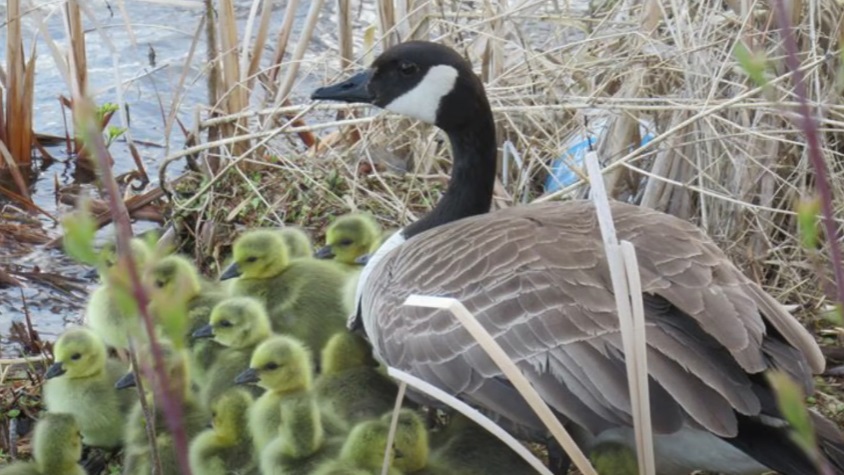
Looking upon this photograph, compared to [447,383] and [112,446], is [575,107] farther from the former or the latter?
[112,446]

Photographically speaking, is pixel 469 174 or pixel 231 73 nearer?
pixel 469 174

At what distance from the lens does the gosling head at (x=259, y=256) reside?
3.74 m

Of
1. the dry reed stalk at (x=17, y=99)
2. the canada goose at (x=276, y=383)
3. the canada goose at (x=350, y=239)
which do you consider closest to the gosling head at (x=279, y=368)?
the canada goose at (x=276, y=383)

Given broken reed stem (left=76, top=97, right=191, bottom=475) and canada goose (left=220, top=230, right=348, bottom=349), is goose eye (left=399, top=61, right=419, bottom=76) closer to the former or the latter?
canada goose (left=220, top=230, right=348, bottom=349)

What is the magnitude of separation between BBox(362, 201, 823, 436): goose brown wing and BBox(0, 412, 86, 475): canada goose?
757 mm

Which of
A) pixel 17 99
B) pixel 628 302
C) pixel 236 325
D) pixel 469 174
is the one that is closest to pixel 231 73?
pixel 17 99

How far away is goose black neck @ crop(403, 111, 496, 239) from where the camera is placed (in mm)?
3693

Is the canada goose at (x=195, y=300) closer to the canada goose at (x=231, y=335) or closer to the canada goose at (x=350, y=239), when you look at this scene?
the canada goose at (x=231, y=335)

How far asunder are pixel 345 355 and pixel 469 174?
65cm

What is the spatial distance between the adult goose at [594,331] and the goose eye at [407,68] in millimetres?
506

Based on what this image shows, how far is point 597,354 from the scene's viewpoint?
268 centimetres

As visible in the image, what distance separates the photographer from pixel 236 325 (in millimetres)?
3449

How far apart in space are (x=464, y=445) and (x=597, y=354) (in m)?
0.53

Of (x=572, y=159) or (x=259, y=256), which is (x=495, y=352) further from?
(x=572, y=159)
